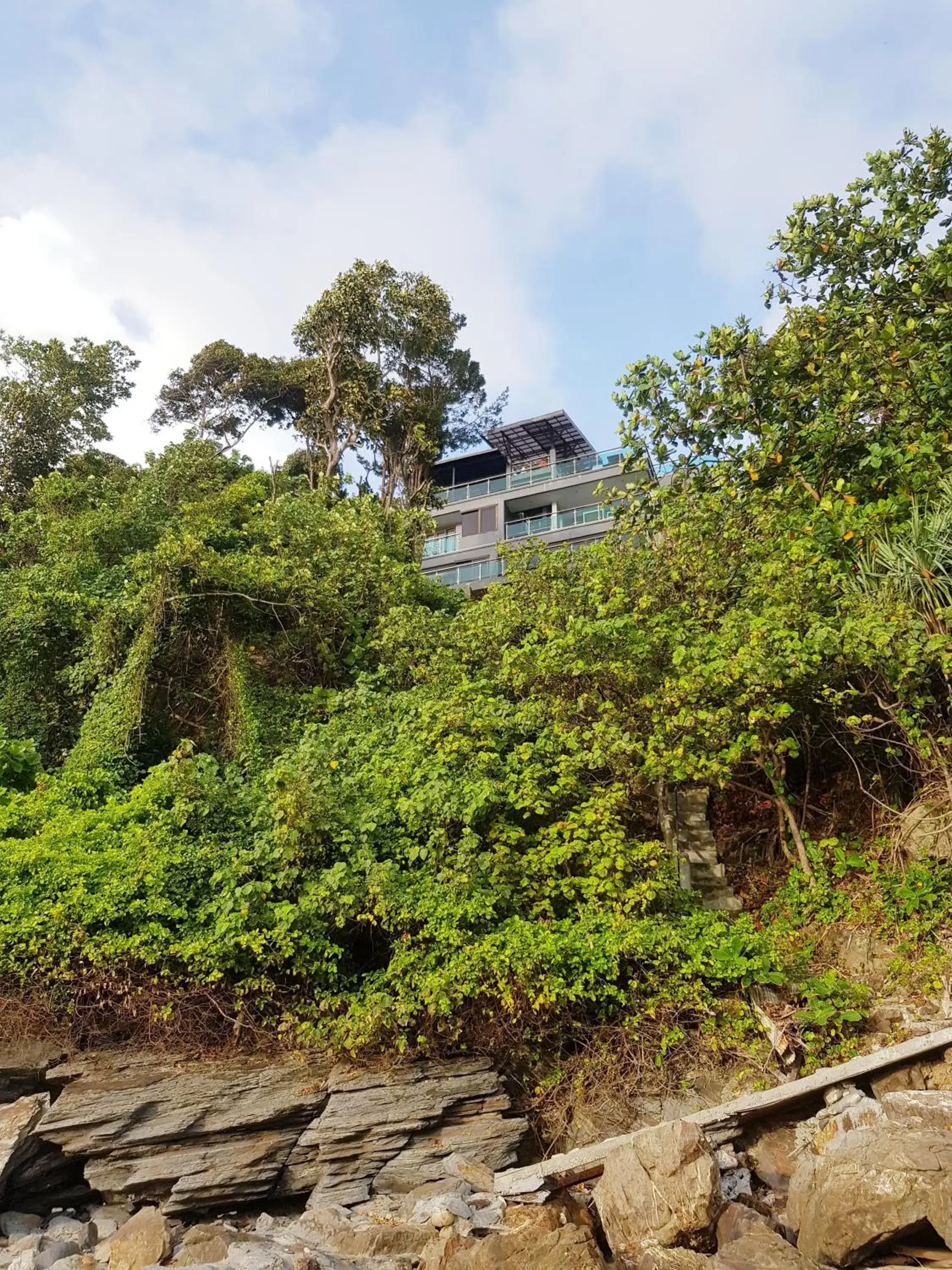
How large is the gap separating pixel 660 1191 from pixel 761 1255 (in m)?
0.63

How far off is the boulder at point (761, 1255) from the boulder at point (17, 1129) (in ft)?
15.8

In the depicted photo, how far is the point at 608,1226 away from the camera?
4.95m

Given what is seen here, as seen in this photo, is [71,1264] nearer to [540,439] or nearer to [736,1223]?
[736,1223]

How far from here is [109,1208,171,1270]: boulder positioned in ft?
16.6

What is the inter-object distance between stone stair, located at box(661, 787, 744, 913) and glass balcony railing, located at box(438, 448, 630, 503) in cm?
1821

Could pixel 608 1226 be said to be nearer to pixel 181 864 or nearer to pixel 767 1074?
pixel 767 1074

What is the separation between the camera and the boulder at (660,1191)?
4723 millimetres

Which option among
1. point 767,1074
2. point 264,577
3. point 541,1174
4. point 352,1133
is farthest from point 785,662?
point 264,577

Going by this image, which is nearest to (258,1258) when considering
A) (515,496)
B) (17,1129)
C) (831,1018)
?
(17,1129)

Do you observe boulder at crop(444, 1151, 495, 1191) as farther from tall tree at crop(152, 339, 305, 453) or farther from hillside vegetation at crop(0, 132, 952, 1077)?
tall tree at crop(152, 339, 305, 453)

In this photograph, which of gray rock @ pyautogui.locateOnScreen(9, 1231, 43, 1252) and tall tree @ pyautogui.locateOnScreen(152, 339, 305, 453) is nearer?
gray rock @ pyautogui.locateOnScreen(9, 1231, 43, 1252)

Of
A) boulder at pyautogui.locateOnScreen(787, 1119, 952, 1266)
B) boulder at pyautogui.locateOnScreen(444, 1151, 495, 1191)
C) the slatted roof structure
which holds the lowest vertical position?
boulder at pyautogui.locateOnScreen(444, 1151, 495, 1191)

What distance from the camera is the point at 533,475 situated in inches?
1169

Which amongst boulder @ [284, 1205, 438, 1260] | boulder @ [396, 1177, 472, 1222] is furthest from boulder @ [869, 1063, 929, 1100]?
boulder @ [284, 1205, 438, 1260]
